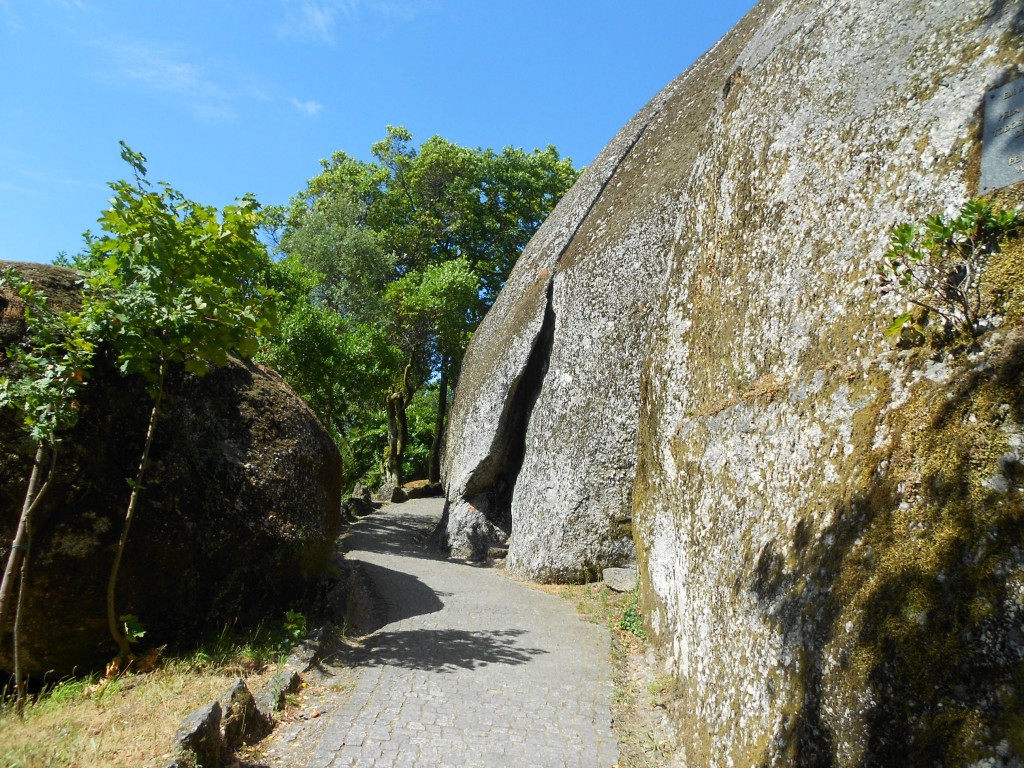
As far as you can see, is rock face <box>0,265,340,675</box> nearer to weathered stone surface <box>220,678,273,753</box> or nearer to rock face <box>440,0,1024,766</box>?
weathered stone surface <box>220,678,273,753</box>

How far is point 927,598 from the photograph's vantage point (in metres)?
2.76

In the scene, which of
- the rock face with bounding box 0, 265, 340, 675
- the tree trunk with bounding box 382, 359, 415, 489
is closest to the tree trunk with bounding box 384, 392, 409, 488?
the tree trunk with bounding box 382, 359, 415, 489

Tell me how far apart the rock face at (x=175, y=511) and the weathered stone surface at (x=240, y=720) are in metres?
1.59

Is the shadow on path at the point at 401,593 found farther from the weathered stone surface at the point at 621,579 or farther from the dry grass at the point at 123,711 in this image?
the dry grass at the point at 123,711

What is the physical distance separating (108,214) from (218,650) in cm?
375

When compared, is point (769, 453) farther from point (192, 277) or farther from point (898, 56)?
point (192, 277)

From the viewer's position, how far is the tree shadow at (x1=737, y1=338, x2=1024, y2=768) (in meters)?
2.47

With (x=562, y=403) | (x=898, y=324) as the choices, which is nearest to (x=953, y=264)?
(x=898, y=324)

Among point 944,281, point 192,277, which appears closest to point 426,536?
point 192,277

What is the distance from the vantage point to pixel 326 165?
1261 inches

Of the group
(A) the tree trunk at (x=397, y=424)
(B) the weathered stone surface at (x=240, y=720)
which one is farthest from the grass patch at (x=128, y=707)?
(A) the tree trunk at (x=397, y=424)

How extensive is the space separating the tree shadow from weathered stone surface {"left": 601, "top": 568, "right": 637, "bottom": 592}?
20.6 feet

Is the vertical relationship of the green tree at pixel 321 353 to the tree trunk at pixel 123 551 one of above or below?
above

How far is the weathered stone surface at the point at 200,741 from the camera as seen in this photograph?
13.0 feet
